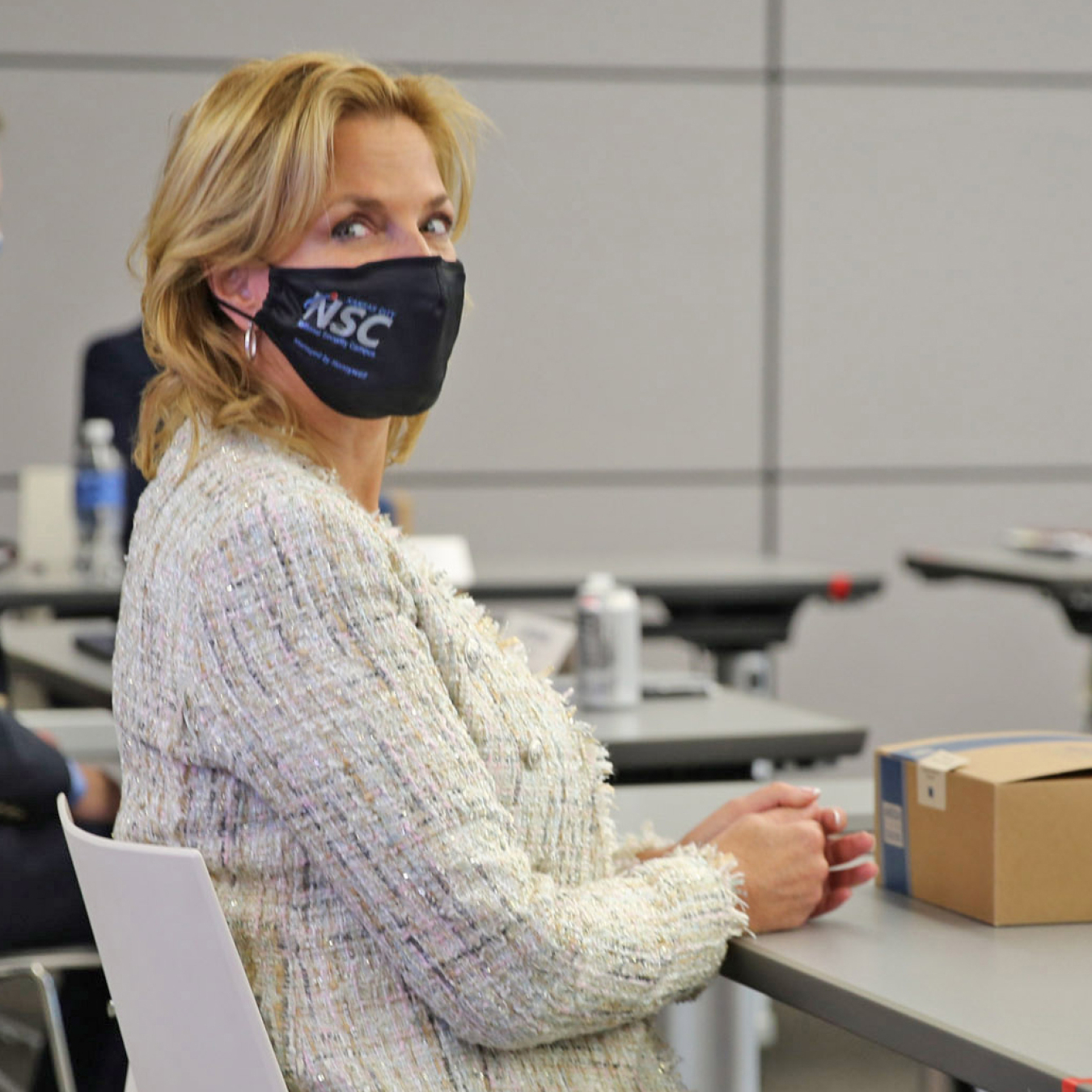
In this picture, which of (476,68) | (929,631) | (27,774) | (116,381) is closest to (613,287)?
(476,68)

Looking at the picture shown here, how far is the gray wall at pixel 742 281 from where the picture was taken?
4723 millimetres

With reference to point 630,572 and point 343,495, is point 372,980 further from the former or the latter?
point 630,572

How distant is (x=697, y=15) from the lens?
492cm

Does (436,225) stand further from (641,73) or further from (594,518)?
(641,73)

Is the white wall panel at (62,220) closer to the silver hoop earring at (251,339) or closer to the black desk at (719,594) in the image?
the black desk at (719,594)

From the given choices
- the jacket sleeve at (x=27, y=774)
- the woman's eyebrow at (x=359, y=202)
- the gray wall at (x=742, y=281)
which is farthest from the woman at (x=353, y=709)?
the gray wall at (x=742, y=281)

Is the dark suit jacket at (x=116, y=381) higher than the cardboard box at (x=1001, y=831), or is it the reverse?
the dark suit jacket at (x=116, y=381)

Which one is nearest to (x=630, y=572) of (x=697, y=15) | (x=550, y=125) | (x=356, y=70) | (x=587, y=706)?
(x=587, y=706)

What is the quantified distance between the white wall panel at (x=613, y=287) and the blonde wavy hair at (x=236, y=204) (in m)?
3.65

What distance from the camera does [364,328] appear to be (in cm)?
114

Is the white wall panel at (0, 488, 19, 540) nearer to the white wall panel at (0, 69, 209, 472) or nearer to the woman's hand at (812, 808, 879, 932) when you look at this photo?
the white wall panel at (0, 69, 209, 472)

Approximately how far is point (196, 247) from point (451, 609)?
312 mm

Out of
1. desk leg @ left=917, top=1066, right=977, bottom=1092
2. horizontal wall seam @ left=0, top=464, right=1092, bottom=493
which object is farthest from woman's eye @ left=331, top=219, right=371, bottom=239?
horizontal wall seam @ left=0, top=464, right=1092, bottom=493

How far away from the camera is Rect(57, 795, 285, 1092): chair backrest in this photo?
0.97m
